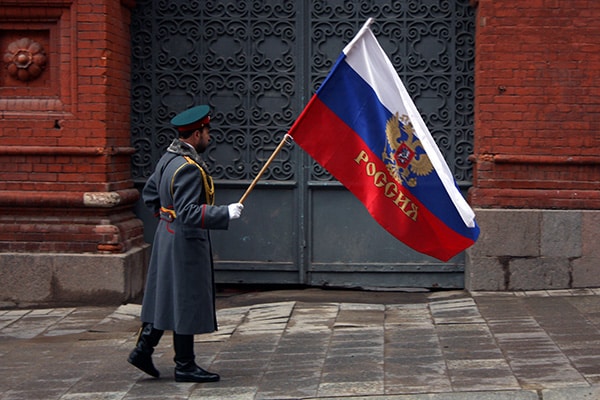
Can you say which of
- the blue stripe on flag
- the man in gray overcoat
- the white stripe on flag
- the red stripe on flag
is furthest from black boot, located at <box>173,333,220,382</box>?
the white stripe on flag

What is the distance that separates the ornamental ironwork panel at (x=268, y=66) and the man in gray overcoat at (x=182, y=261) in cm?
375

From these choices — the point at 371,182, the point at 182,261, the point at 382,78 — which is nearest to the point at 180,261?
the point at 182,261

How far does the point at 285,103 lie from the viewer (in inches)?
416

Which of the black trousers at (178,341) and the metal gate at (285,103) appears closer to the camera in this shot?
the black trousers at (178,341)

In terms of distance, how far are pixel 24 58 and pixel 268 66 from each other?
2382 millimetres

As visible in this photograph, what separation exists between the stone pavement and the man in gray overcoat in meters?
0.29

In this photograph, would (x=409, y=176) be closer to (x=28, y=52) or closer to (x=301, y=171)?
(x=301, y=171)

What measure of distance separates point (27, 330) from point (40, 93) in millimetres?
2382

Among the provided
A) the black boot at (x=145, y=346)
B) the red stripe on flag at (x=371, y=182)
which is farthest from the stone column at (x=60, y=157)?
the red stripe on flag at (x=371, y=182)

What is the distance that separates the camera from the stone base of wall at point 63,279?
9875 mm

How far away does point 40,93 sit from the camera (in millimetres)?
10102

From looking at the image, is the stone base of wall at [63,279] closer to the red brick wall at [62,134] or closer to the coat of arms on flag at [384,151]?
the red brick wall at [62,134]

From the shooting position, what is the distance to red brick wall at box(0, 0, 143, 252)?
9.94m

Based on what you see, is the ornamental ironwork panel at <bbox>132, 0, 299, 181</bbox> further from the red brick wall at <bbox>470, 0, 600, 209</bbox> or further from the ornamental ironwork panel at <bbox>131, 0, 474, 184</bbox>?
the red brick wall at <bbox>470, 0, 600, 209</bbox>
